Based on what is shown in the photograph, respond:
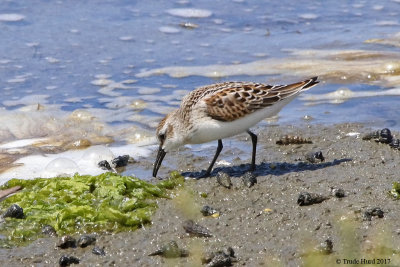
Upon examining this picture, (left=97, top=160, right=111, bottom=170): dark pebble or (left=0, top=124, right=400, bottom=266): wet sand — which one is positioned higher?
(left=0, top=124, right=400, bottom=266): wet sand

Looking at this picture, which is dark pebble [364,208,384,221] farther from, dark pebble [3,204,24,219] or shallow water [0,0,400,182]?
shallow water [0,0,400,182]

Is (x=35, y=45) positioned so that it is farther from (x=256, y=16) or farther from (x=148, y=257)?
(x=148, y=257)

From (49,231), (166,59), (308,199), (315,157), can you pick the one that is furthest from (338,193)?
(166,59)

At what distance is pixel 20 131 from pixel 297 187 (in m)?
4.06

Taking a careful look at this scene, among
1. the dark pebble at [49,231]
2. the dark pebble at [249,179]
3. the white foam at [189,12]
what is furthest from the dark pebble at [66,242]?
the white foam at [189,12]

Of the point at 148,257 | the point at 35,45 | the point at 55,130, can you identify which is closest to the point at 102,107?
the point at 55,130

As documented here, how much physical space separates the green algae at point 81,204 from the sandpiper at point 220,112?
0.42 m

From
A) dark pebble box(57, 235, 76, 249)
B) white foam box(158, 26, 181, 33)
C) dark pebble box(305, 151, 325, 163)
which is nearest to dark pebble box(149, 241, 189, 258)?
dark pebble box(57, 235, 76, 249)

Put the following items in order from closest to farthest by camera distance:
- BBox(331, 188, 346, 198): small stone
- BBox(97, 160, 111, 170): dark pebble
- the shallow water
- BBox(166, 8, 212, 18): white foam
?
BBox(331, 188, 346, 198): small stone
BBox(97, 160, 111, 170): dark pebble
the shallow water
BBox(166, 8, 212, 18): white foam

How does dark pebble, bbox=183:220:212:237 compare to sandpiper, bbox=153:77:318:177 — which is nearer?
dark pebble, bbox=183:220:212:237

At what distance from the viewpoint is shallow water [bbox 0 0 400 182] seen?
9.58 m

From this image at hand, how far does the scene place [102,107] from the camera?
10.1m

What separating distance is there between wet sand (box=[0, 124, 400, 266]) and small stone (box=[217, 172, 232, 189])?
0.13 ft

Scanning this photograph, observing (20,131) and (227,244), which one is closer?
(227,244)
